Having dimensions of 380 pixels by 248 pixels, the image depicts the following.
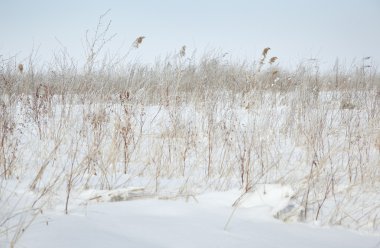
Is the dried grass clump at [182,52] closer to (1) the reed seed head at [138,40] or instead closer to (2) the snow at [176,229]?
(1) the reed seed head at [138,40]

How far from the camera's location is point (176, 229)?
1.39 metres

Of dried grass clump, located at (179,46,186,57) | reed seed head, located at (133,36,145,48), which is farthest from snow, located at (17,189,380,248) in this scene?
dried grass clump, located at (179,46,186,57)

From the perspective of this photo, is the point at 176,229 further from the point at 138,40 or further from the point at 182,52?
the point at 182,52

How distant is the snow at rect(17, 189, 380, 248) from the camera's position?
1.20 metres

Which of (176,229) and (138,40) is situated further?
(138,40)

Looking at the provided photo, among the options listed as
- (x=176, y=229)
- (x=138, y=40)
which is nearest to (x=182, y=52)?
(x=138, y=40)

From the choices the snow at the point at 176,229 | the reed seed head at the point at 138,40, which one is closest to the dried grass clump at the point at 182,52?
the reed seed head at the point at 138,40

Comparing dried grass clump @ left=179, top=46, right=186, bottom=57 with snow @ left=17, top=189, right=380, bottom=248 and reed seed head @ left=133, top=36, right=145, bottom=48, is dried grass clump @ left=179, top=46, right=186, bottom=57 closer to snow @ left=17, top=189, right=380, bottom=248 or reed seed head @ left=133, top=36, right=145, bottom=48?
reed seed head @ left=133, top=36, right=145, bottom=48

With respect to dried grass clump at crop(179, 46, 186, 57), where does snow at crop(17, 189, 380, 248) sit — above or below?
below

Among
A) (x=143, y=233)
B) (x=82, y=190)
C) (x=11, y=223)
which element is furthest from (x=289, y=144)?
(x=11, y=223)

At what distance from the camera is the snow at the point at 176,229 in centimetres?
120

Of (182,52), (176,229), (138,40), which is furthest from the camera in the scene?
(182,52)

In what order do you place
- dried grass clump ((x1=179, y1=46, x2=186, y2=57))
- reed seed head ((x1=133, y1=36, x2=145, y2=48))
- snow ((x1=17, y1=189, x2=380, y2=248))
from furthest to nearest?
1. dried grass clump ((x1=179, y1=46, x2=186, y2=57))
2. reed seed head ((x1=133, y1=36, x2=145, y2=48))
3. snow ((x1=17, y1=189, x2=380, y2=248))

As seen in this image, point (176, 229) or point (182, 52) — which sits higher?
point (182, 52)
